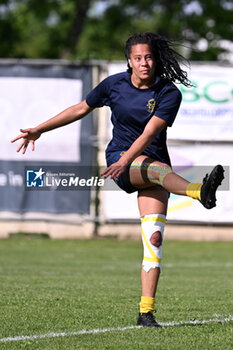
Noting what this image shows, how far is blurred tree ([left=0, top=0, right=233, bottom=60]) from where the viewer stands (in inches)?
1093

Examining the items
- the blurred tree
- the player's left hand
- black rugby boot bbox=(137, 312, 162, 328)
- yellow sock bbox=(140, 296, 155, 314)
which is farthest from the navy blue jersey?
the blurred tree

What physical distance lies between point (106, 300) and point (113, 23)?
25.1 metres

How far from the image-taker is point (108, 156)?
655cm

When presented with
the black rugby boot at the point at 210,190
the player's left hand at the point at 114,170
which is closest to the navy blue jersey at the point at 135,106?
the player's left hand at the point at 114,170

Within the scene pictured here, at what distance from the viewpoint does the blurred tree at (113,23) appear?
27.8 m

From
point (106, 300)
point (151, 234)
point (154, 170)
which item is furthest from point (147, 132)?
point (106, 300)

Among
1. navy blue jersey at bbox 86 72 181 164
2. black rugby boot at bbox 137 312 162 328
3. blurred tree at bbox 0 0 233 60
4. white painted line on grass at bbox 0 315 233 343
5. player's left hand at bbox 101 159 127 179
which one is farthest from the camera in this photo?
blurred tree at bbox 0 0 233 60

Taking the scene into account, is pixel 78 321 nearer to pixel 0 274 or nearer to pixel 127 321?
pixel 127 321

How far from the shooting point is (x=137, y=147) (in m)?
6.10

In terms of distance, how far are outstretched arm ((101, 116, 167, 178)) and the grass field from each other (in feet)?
3.85

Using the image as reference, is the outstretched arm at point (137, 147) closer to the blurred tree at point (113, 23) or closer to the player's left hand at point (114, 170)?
the player's left hand at point (114, 170)

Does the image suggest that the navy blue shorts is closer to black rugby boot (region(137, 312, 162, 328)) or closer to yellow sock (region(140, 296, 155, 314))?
yellow sock (region(140, 296, 155, 314))

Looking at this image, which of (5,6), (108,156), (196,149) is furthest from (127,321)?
(5,6)

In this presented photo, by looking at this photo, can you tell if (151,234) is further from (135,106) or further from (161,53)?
(161,53)
